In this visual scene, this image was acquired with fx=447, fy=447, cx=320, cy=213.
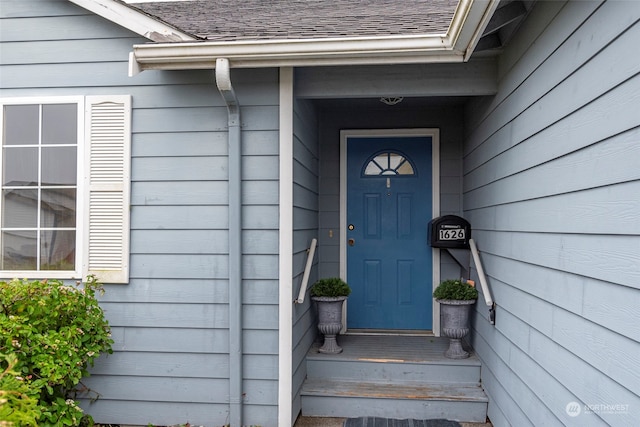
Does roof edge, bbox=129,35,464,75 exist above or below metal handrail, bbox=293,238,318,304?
above

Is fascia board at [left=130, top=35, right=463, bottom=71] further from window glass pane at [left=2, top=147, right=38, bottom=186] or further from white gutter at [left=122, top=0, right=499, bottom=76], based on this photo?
window glass pane at [left=2, top=147, right=38, bottom=186]

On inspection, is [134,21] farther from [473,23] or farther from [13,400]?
[13,400]

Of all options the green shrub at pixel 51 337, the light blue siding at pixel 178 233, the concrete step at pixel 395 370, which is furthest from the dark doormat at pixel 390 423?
the green shrub at pixel 51 337

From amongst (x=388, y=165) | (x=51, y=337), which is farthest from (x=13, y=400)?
(x=388, y=165)

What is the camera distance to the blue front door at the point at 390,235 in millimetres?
4027

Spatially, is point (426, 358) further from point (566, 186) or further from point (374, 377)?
point (566, 186)

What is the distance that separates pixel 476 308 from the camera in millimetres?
3439

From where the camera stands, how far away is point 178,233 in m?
2.90

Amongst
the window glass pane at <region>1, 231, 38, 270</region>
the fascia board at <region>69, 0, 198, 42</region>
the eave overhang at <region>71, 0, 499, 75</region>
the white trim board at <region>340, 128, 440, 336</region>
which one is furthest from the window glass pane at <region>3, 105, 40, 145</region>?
the white trim board at <region>340, 128, 440, 336</region>

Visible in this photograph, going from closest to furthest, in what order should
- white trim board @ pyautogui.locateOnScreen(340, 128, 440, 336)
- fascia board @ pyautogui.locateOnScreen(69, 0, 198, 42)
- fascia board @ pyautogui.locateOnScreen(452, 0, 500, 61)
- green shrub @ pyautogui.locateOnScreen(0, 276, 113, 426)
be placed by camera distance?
fascia board @ pyautogui.locateOnScreen(452, 0, 500, 61), green shrub @ pyautogui.locateOnScreen(0, 276, 113, 426), fascia board @ pyautogui.locateOnScreen(69, 0, 198, 42), white trim board @ pyautogui.locateOnScreen(340, 128, 440, 336)

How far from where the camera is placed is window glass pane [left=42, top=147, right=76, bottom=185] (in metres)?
2.95

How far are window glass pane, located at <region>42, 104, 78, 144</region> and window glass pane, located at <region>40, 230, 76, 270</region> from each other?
61 centimetres

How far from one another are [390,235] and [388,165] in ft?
2.10

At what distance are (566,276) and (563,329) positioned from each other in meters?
0.22
